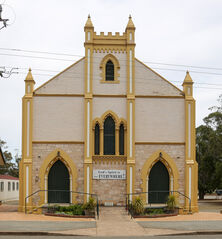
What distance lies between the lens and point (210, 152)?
132ft

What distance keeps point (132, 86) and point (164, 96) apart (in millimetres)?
1989

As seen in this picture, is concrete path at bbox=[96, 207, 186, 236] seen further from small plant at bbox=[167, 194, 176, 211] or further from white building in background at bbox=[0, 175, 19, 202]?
white building in background at bbox=[0, 175, 19, 202]

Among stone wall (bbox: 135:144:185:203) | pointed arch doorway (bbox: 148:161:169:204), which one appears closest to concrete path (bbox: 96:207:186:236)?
pointed arch doorway (bbox: 148:161:169:204)

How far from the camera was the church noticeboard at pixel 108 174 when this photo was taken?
25016mm

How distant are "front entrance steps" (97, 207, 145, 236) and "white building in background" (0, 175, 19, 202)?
2135cm

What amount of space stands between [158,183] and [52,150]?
6.47m

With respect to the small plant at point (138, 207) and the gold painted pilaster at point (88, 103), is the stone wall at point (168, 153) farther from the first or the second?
the small plant at point (138, 207)

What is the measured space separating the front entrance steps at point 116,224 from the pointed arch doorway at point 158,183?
7.17 feet

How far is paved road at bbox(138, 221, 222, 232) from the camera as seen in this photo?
56.0 feet

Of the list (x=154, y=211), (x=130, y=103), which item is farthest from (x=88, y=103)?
(x=154, y=211)

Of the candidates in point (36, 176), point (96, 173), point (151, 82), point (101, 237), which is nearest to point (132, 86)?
point (151, 82)

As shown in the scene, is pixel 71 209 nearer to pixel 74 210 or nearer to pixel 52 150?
pixel 74 210

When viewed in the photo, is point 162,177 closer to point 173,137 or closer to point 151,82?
point 173,137

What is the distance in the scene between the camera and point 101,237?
15.2m
